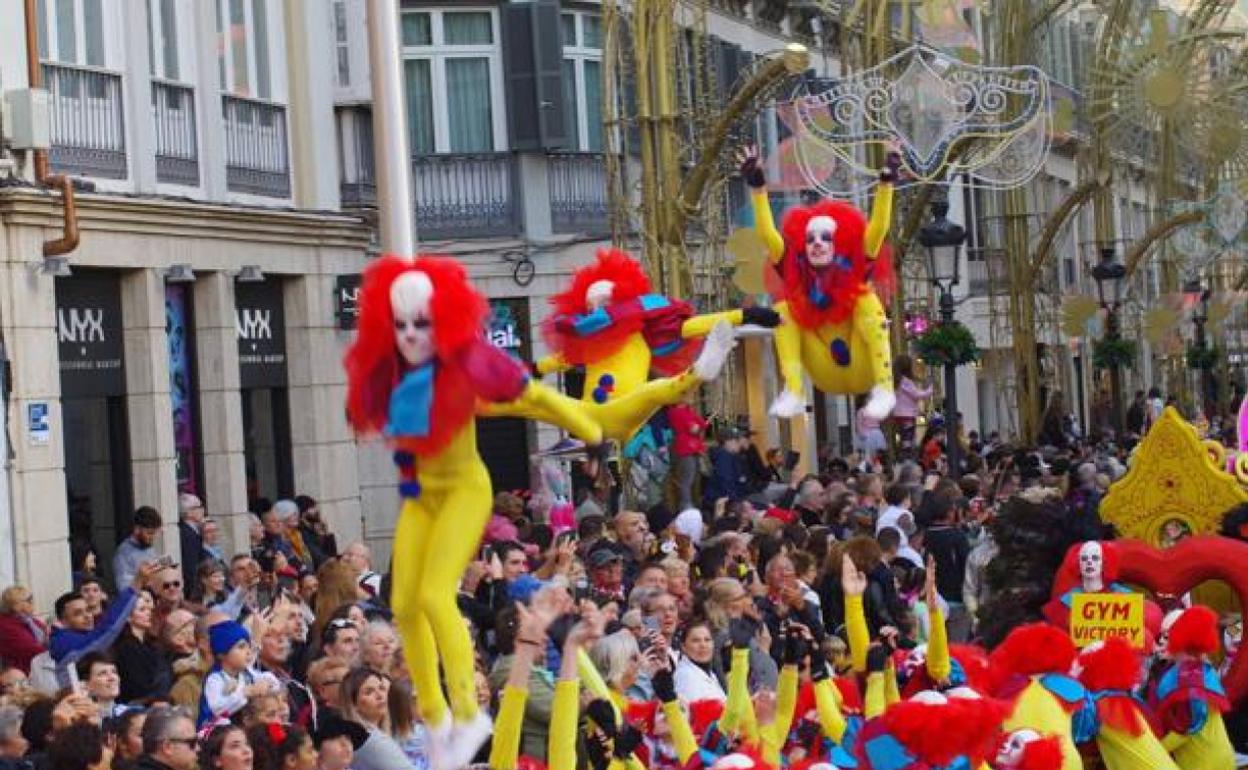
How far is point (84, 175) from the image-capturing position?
71.9ft

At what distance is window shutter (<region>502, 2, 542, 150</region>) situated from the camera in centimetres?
3117

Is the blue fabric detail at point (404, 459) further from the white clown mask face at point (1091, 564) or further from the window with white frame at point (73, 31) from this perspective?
the window with white frame at point (73, 31)

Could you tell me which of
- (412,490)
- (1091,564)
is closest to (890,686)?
(1091,564)

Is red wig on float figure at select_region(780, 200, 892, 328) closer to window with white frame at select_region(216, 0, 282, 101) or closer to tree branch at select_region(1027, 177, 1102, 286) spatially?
window with white frame at select_region(216, 0, 282, 101)

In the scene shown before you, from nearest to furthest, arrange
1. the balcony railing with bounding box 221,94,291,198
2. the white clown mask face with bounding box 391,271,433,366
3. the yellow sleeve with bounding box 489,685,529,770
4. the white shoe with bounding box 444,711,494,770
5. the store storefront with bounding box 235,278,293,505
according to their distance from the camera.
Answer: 1. the white clown mask face with bounding box 391,271,433,366
2. the white shoe with bounding box 444,711,494,770
3. the yellow sleeve with bounding box 489,685,529,770
4. the balcony railing with bounding box 221,94,291,198
5. the store storefront with bounding box 235,278,293,505

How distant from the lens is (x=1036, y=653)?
13.1 meters

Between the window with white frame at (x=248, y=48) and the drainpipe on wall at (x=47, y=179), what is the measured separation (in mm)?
3858

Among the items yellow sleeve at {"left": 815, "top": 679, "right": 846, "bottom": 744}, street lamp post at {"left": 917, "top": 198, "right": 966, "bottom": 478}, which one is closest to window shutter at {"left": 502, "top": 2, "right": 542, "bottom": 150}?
street lamp post at {"left": 917, "top": 198, "right": 966, "bottom": 478}

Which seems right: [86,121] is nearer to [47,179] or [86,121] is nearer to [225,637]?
[47,179]

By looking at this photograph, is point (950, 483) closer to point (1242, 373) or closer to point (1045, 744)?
point (1045, 744)

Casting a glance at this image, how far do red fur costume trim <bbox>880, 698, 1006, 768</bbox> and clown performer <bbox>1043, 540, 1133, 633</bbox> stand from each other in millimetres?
3888

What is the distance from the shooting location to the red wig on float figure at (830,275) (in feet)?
31.5

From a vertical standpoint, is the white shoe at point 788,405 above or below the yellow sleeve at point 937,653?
above

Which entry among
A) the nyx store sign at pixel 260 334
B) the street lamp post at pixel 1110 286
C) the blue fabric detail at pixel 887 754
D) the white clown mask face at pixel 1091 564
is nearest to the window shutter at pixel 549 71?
the nyx store sign at pixel 260 334
